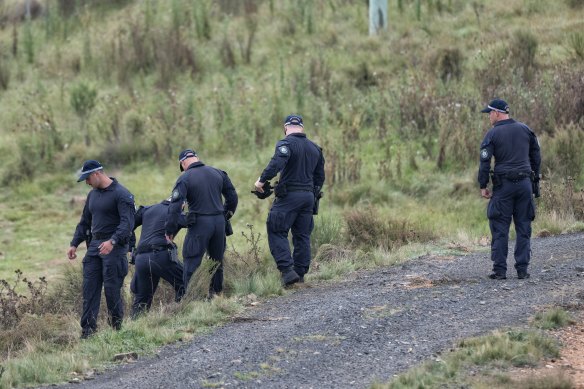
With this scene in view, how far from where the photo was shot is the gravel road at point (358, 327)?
314 inches

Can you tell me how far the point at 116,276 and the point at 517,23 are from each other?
13.4 m

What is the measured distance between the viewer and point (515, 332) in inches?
335

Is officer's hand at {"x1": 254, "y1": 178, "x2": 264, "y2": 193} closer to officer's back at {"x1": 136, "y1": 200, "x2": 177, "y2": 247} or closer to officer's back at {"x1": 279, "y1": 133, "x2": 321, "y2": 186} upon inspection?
Answer: officer's back at {"x1": 279, "y1": 133, "x2": 321, "y2": 186}

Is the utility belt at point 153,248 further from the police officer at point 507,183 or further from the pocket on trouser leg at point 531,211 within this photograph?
the pocket on trouser leg at point 531,211

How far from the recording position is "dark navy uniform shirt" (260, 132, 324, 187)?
444 inches

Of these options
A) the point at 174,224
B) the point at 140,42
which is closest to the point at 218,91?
the point at 140,42

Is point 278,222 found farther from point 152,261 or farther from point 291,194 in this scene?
point 152,261

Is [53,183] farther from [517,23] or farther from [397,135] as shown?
[517,23]

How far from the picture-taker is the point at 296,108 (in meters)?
20.3

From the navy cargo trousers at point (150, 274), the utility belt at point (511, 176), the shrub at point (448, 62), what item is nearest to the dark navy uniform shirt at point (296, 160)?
the navy cargo trousers at point (150, 274)

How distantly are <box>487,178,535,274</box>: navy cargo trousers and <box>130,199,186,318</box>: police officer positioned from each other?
127 inches

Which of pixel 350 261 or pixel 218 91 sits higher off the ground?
pixel 218 91

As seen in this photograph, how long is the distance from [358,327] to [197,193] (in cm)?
261

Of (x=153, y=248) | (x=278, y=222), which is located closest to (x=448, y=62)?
(x=278, y=222)
